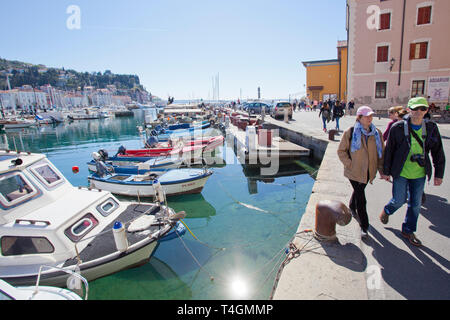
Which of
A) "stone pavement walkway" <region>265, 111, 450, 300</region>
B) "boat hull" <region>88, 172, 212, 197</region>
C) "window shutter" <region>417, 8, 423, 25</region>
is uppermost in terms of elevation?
"window shutter" <region>417, 8, 423, 25</region>

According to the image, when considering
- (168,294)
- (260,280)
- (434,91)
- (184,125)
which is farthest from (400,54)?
(168,294)

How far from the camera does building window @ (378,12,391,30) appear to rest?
22906mm

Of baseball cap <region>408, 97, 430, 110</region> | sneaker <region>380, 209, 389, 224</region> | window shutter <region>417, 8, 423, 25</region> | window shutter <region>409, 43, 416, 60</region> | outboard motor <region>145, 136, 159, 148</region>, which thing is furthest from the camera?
window shutter <region>409, 43, 416, 60</region>

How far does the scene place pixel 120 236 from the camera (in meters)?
5.02

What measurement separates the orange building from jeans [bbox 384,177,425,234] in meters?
33.4

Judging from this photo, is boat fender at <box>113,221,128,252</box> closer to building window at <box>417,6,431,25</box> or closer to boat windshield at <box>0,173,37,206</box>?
boat windshield at <box>0,173,37,206</box>

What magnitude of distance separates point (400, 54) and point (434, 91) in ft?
15.1

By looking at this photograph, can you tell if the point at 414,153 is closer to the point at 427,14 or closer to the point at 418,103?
the point at 418,103

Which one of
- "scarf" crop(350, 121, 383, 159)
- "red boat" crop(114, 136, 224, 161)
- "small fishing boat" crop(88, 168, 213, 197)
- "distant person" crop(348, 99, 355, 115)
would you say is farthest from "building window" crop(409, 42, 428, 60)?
"scarf" crop(350, 121, 383, 159)

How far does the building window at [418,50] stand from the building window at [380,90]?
304 centimetres

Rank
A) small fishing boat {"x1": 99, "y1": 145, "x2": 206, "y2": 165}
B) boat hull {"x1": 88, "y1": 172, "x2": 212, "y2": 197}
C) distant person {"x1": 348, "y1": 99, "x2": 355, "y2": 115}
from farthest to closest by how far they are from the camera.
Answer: distant person {"x1": 348, "y1": 99, "x2": 355, "y2": 115} < small fishing boat {"x1": 99, "y1": 145, "x2": 206, "y2": 165} < boat hull {"x1": 88, "y1": 172, "x2": 212, "y2": 197}

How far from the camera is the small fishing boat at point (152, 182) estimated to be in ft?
33.2

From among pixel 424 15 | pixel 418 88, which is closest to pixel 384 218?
pixel 418 88
